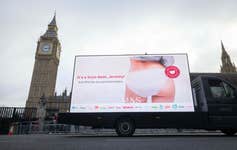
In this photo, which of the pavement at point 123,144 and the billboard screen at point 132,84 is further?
the billboard screen at point 132,84

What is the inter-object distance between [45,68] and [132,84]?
8008cm

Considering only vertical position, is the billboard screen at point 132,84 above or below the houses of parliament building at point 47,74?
below

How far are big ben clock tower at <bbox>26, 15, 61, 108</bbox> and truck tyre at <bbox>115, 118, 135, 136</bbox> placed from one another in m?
73.5

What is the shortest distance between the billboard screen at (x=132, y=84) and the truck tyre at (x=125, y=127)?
46 centimetres

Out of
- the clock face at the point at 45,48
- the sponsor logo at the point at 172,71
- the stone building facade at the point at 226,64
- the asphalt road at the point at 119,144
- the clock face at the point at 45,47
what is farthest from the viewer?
the clock face at the point at 45,47

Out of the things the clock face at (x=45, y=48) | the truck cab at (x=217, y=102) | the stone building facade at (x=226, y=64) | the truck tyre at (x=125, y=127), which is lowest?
the truck tyre at (x=125, y=127)

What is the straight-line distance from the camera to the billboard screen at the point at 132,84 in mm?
6172

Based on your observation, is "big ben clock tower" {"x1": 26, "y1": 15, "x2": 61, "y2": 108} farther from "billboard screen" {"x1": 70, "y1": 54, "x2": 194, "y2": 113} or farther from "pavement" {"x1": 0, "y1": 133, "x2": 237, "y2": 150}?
"pavement" {"x1": 0, "y1": 133, "x2": 237, "y2": 150}

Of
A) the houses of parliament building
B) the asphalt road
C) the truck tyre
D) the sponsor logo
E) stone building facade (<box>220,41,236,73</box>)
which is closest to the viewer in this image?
the asphalt road

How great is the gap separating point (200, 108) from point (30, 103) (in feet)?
258

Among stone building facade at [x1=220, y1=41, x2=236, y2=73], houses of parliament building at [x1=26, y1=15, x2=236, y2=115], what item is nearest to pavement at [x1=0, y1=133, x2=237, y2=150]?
stone building facade at [x1=220, y1=41, x2=236, y2=73]

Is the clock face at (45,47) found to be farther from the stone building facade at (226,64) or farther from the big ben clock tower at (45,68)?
the stone building facade at (226,64)

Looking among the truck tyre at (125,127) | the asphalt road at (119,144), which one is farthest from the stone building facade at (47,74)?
the asphalt road at (119,144)

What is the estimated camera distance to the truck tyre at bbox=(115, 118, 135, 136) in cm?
593
